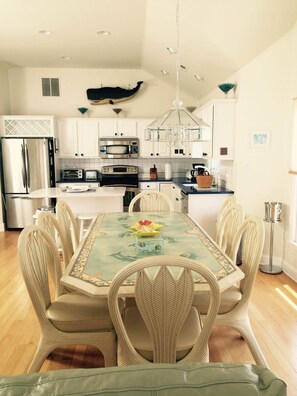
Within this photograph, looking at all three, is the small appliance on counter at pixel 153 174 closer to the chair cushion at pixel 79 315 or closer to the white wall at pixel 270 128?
the white wall at pixel 270 128

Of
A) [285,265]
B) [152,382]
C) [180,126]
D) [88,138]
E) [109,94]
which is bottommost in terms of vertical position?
[285,265]

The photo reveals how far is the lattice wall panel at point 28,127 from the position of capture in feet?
18.5

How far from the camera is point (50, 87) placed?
6180 millimetres

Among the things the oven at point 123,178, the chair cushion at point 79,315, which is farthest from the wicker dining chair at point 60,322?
the oven at point 123,178

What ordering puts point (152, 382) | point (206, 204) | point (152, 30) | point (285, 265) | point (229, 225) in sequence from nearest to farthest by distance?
point (152, 382), point (229, 225), point (285, 265), point (152, 30), point (206, 204)

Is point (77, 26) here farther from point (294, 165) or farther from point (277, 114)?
point (294, 165)

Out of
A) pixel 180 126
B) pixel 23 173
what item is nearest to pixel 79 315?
pixel 180 126

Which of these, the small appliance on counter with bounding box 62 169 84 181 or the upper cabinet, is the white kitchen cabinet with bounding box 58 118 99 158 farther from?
the upper cabinet

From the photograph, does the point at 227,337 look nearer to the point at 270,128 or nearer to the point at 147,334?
the point at 147,334

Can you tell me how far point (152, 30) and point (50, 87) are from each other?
2954mm

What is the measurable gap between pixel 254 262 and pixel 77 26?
3646mm

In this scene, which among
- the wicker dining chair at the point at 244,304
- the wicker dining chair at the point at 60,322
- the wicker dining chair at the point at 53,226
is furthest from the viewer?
the wicker dining chair at the point at 53,226

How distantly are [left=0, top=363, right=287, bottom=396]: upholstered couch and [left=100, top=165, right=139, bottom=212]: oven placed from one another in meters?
5.30

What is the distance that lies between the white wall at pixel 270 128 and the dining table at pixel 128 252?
1413 millimetres
